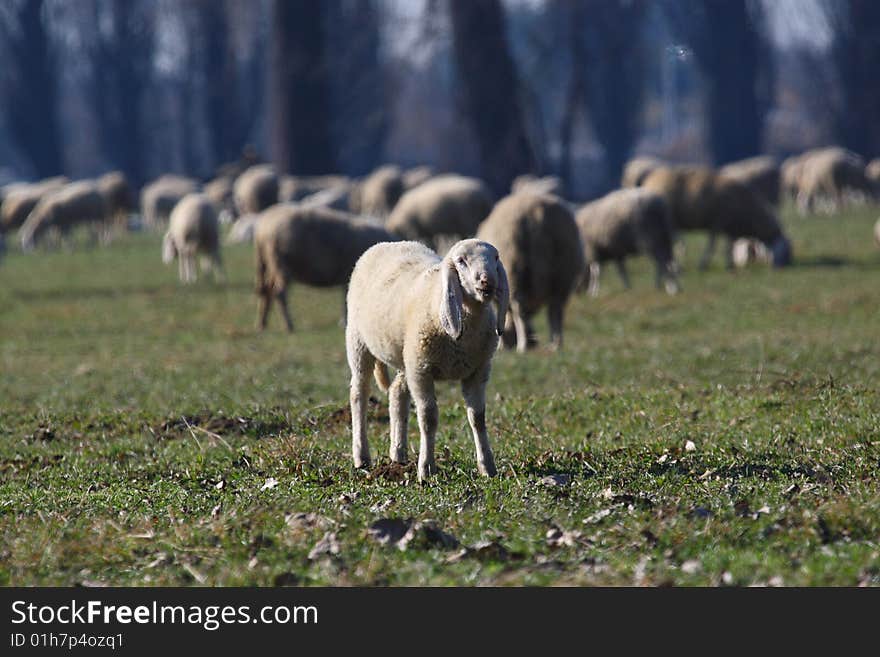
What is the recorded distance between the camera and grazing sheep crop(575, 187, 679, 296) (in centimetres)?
1992

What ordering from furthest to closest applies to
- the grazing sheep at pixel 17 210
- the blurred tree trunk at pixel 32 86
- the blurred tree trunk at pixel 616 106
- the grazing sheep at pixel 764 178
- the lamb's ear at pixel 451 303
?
the blurred tree trunk at pixel 616 106 → the blurred tree trunk at pixel 32 86 → the grazing sheep at pixel 17 210 → the grazing sheep at pixel 764 178 → the lamb's ear at pixel 451 303

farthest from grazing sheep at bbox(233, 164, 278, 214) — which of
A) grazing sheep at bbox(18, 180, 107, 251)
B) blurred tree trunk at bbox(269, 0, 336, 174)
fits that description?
grazing sheep at bbox(18, 180, 107, 251)

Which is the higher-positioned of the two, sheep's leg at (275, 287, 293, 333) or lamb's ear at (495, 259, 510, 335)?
lamb's ear at (495, 259, 510, 335)

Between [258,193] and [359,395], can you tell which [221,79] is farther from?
[359,395]

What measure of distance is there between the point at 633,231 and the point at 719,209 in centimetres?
388

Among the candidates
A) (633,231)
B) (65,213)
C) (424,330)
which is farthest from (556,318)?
(65,213)

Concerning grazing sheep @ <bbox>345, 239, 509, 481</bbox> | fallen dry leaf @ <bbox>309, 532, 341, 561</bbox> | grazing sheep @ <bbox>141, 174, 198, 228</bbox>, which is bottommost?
grazing sheep @ <bbox>141, 174, 198, 228</bbox>

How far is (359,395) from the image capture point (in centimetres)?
765

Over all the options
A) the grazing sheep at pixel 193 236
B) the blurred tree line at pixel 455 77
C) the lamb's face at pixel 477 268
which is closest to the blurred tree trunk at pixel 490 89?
the blurred tree line at pixel 455 77

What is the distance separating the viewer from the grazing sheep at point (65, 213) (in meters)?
34.9

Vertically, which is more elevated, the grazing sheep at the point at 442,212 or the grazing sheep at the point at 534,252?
the grazing sheep at the point at 534,252

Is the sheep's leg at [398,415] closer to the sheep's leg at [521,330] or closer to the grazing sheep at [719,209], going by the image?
the sheep's leg at [521,330]

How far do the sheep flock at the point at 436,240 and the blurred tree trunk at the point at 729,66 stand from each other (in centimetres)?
604

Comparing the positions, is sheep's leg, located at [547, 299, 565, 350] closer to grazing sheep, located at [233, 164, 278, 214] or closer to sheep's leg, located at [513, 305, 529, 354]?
sheep's leg, located at [513, 305, 529, 354]
